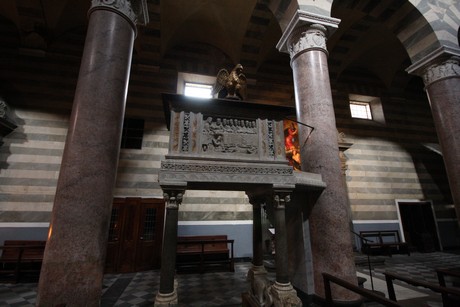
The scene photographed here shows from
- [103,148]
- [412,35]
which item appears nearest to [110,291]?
[103,148]

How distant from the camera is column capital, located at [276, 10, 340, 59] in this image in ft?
15.4

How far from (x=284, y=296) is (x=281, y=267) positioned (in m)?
0.33

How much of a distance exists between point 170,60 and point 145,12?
17.3 feet

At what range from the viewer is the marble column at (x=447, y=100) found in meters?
5.60

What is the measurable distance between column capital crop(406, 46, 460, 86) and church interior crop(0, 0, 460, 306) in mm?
29

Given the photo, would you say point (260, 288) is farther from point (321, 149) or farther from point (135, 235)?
point (135, 235)

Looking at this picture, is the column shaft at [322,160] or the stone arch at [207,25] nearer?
the column shaft at [322,160]

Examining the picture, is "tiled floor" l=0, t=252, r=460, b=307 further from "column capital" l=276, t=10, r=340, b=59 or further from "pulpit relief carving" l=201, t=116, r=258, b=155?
"column capital" l=276, t=10, r=340, b=59

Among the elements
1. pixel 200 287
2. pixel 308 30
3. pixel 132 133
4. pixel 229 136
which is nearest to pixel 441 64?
pixel 308 30

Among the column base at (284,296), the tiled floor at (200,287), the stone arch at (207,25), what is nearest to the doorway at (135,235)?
the tiled floor at (200,287)

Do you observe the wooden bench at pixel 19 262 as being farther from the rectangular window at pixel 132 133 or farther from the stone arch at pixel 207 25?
the stone arch at pixel 207 25

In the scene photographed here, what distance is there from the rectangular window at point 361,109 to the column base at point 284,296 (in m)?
10.7

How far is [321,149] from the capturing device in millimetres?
4086

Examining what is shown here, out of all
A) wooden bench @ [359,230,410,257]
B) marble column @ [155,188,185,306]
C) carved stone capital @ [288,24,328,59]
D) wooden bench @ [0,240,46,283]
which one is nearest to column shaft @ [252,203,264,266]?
marble column @ [155,188,185,306]
